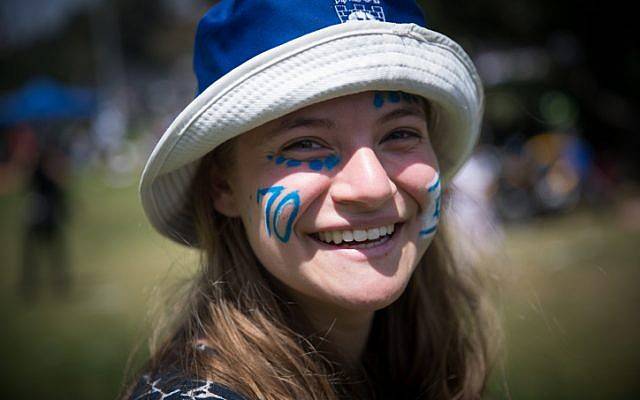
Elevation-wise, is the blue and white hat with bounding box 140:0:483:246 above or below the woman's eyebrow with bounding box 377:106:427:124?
above

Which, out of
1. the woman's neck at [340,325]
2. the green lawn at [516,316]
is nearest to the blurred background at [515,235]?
the green lawn at [516,316]

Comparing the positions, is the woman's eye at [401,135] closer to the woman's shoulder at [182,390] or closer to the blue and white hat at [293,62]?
the blue and white hat at [293,62]

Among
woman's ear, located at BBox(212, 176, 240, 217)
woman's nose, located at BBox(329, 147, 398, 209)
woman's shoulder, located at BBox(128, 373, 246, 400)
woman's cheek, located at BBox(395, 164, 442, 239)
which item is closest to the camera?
woman's shoulder, located at BBox(128, 373, 246, 400)

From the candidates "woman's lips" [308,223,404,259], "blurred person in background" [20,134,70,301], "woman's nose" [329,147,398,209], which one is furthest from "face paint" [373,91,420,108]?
"blurred person in background" [20,134,70,301]

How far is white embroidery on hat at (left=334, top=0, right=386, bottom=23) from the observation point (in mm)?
1398

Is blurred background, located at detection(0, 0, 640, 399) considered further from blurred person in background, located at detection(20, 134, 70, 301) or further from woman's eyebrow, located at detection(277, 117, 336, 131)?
woman's eyebrow, located at detection(277, 117, 336, 131)

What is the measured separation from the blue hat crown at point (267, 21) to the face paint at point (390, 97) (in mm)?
191

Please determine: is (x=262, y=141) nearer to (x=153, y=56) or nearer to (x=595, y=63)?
(x=595, y=63)

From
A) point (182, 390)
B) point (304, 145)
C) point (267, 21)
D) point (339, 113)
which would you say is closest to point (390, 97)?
point (339, 113)

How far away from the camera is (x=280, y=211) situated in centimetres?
144

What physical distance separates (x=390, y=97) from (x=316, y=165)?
11.1 inches

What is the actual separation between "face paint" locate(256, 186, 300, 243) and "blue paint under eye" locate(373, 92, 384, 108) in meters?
0.32

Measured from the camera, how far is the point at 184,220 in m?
1.85

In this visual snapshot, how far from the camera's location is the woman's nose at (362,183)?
1.39 metres
